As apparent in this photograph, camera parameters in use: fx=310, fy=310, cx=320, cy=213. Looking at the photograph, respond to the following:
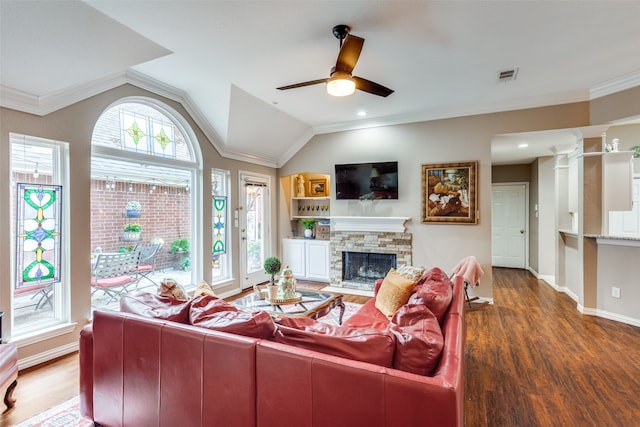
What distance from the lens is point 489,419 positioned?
2.08 m

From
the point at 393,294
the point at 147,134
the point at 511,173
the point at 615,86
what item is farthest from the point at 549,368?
the point at 511,173

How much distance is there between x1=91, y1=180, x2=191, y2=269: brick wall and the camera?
3.44 m

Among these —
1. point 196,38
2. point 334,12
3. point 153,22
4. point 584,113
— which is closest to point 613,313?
point 584,113

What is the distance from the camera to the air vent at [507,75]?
344 centimetres

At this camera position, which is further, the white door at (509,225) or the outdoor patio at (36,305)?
the white door at (509,225)

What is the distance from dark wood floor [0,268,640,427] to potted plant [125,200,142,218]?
1.59 m

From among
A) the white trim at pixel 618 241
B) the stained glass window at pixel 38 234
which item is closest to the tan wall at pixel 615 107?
the white trim at pixel 618 241

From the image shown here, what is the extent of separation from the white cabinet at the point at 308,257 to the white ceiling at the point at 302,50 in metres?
2.77

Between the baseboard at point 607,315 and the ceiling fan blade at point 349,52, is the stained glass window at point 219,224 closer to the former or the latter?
the ceiling fan blade at point 349,52

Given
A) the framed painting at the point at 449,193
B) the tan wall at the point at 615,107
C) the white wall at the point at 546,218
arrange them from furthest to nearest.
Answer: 1. the white wall at the point at 546,218
2. the framed painting at the point at 449,193
3. the tan wall at the point at 615,107

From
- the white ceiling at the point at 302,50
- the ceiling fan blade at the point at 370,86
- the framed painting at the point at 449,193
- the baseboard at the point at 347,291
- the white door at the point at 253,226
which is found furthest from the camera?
the white door at the point at 253,226

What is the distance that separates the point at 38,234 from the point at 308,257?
4042 mm

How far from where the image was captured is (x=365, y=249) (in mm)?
5375

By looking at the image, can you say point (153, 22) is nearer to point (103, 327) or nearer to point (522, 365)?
point (103, 327)
